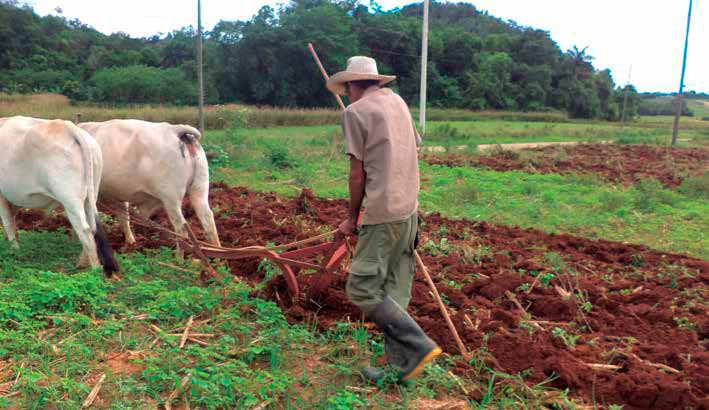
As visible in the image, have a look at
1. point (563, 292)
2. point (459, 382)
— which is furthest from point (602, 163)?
point (459, 382)

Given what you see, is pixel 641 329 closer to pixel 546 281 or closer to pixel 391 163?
pixel 546 281

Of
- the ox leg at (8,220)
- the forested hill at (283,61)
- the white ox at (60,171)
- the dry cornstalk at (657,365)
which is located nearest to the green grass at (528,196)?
the dry cornstalk at (657,365)

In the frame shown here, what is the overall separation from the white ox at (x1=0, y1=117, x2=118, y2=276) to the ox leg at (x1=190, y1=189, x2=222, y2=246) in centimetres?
106

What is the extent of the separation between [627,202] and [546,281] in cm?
539

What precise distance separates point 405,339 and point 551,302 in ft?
6.43

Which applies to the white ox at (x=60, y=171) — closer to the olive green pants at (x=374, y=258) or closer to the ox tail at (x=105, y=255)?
A: the ox tail at (x=105, y=255)

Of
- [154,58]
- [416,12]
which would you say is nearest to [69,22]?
[154,58]

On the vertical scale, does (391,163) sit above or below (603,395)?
above

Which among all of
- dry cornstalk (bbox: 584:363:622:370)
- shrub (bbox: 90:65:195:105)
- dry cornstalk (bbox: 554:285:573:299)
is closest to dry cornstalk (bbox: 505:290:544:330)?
dry cornstalk (bbox: 554:285:573:299)

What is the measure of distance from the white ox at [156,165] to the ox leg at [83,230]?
0.71 m

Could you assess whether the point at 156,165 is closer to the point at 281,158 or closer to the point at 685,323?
the point at 685,323

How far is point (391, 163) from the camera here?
3.56 meters

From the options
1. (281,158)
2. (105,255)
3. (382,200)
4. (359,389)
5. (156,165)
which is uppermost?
(382,200)

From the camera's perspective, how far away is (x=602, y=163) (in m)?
16.1
